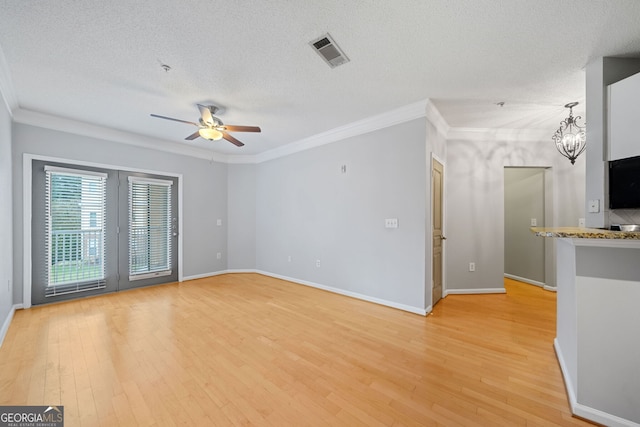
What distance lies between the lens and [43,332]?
2684 millimetres

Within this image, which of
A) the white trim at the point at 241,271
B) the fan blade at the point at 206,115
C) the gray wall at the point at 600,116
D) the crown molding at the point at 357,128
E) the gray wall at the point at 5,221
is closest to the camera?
the gray wall at the point at 600,116

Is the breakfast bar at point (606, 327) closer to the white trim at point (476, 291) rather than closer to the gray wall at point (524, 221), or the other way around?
the white trim at point (476, 291)

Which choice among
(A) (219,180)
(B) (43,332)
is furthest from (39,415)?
(A) (219,180)

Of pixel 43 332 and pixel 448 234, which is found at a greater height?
pixel 448 234

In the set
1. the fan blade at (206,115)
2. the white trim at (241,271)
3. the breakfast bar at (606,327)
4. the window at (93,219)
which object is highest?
the fan blade at (206,115)

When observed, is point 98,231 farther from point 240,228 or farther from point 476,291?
point 476,291

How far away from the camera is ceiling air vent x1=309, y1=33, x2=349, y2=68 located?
2010 mm

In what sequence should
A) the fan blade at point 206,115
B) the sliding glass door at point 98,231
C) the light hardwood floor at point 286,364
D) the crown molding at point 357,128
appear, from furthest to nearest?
1. the sliding glass door at point 98,231
2. the crown molding at point 357,128
3. the fan blade at point 206,115
4. the light hardwood floor at point 286,364

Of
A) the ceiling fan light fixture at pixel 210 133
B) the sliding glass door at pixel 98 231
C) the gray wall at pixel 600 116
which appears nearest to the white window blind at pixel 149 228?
the sliding glass door at pixel 98 231

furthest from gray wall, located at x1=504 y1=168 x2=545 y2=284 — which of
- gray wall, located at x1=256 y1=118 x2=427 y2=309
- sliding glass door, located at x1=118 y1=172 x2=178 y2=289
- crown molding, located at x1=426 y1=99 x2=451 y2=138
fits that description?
sliding glass door, located at x1=118 y1=172 x2=178 y2=289

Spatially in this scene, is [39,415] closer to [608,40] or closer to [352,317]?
[352,317]

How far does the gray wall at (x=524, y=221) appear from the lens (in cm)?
457

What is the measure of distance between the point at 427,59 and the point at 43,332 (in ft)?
15.9

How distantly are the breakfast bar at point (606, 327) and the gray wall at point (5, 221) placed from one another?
4.98 metres
